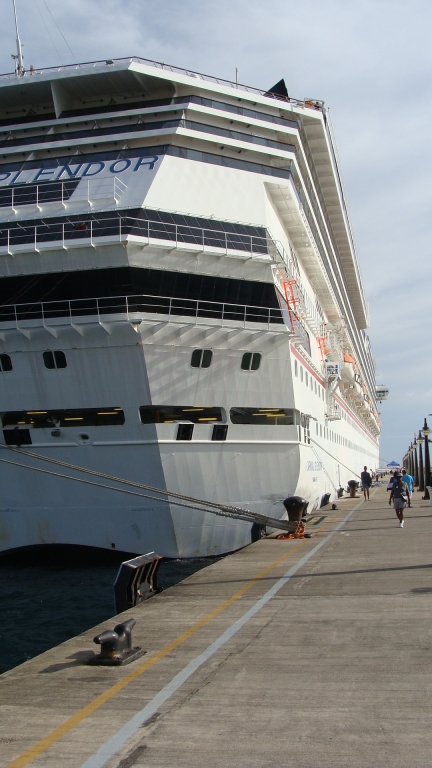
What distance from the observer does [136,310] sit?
16.0 meters

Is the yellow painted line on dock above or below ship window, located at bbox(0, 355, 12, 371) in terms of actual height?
below

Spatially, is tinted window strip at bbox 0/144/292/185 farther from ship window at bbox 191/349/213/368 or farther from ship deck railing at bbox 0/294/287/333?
ship window at bbox 191/349/213/368

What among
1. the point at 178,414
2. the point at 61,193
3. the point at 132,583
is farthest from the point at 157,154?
the point at 132,583

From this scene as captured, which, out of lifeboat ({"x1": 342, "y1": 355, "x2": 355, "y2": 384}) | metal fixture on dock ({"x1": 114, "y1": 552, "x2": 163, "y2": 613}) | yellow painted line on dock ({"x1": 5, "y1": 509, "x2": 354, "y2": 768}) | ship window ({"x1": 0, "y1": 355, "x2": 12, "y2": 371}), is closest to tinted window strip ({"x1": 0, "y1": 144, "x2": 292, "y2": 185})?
ship window ({"x1": 0, "y1": 355, "x2": 12, "y2": 371})

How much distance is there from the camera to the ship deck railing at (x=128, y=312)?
15766mm

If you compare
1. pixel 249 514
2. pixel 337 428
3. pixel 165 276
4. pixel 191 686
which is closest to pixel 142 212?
pixel 165 276

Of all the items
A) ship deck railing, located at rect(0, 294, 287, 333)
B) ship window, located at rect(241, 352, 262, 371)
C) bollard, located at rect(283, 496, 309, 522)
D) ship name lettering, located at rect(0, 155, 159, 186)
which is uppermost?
ship name lettering, located at rect(0, 155, 159, 186)

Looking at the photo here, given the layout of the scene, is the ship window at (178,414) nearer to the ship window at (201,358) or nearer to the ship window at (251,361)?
the ship window at (201,358)

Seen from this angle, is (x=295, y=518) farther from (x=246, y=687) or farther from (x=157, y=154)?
(x=246, y=687)

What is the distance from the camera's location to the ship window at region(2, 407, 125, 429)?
16.5 m

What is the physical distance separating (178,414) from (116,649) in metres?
10.1

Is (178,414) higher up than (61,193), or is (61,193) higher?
(61,193)

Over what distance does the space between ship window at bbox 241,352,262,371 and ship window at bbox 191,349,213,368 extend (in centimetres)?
91

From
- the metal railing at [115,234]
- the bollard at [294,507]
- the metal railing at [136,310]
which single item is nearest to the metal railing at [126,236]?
the metal railing at [115,234]
